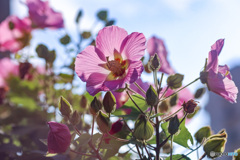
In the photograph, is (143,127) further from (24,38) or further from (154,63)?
(24,38)

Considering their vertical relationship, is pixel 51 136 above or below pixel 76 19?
below

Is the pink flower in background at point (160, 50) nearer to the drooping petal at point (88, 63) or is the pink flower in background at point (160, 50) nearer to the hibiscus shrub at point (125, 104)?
→ the hibiscus shrub at point (125, 104)

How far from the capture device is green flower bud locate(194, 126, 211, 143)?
0.43m

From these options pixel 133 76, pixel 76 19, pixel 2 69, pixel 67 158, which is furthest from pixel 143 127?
pixel 2 69

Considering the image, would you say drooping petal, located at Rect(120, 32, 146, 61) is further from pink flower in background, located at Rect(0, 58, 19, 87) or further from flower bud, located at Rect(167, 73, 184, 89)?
pink flower in background, located at Rect(0, 58, 19, 87)

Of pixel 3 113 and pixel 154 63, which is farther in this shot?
pixel 3 113

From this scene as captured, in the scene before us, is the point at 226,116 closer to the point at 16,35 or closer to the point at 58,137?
the point at 16,35

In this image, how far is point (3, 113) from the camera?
82cm

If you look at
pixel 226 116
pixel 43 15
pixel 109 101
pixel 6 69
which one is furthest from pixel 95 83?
pixel 226 116

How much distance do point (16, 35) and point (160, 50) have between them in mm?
446

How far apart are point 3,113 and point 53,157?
462 mm

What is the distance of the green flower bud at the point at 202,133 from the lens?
432 millimetres

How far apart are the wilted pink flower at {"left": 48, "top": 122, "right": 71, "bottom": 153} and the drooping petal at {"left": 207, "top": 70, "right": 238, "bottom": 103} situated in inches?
7.2

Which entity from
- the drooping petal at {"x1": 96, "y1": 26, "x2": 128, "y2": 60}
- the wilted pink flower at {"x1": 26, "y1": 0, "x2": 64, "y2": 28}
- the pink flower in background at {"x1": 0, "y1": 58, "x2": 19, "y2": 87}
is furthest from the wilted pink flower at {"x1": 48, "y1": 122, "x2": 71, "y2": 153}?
the pink flower in background at {"x1": 0, "y1": 58, "x2": 19, "y2": 87}
